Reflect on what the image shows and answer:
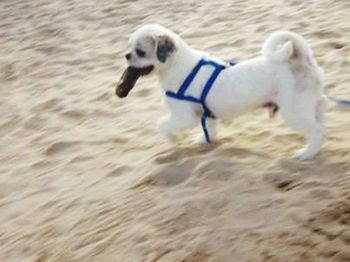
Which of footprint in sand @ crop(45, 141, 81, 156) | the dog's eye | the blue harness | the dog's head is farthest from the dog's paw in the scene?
footprint in sand @ crop(45, 141, 81, 156)

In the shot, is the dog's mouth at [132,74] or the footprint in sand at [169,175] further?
the dog's mouth at [132,74]

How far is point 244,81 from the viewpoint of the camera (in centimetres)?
335

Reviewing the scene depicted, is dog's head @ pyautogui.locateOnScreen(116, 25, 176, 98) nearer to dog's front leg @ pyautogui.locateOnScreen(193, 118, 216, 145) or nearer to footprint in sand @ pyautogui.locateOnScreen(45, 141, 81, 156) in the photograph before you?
dog's front leg @ pyautogui.locateOnScreen(193, 118, 216, 145)

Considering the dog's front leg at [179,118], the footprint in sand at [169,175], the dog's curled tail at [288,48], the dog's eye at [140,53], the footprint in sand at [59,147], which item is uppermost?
the dog's eye at [140,53]

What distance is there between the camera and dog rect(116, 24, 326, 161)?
10.7 feet

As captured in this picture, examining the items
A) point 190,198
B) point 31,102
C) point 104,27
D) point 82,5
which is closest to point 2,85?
point 31,102

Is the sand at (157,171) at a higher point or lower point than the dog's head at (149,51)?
lower

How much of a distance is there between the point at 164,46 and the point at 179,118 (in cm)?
39

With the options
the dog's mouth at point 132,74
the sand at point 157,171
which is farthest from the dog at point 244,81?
the sand at point 157,171

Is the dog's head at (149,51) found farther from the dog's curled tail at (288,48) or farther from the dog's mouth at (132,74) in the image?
the dog's curled tail at (288,48)

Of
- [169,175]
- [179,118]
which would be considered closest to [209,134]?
[179,118]

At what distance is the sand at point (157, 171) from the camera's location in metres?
2.83

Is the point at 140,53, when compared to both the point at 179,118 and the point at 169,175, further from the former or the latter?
the point at 169,175

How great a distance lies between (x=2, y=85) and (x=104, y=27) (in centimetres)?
146
